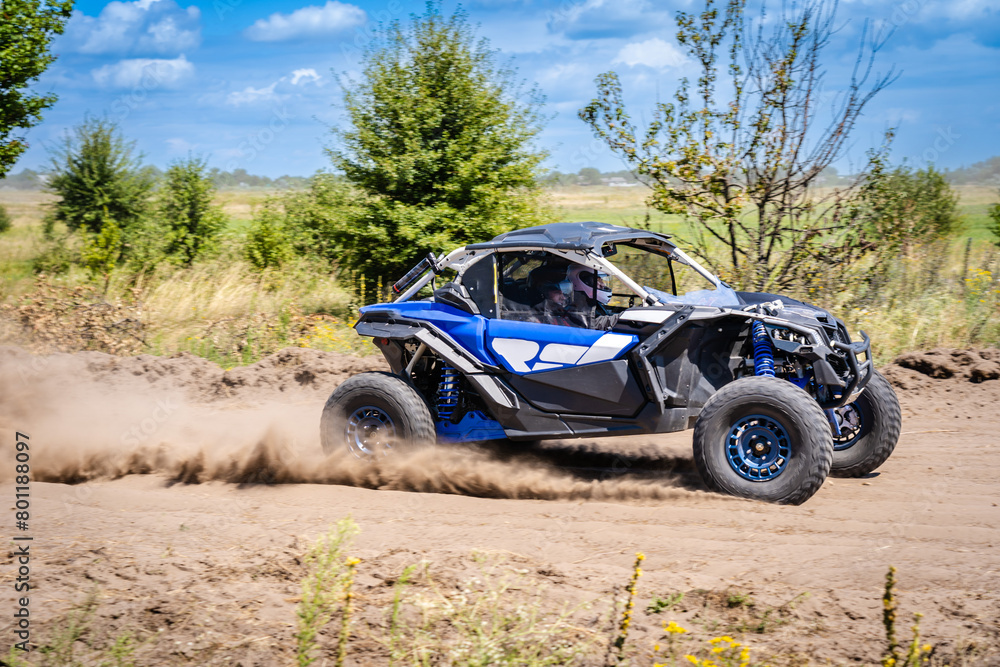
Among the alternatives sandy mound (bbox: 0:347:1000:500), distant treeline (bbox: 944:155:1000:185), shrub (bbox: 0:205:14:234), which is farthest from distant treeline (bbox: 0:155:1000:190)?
shrub (bbox: 0:205:14:234)

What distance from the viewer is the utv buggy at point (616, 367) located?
5637mm

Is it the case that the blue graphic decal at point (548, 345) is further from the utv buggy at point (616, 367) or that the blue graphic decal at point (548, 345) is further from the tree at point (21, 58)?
the tree at point (21, 58)

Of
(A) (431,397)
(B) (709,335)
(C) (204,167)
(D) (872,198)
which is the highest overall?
(C) (204,167)

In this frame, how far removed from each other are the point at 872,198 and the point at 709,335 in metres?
6.32

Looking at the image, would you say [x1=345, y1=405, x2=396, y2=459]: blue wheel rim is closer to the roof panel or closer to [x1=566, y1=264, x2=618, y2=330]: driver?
the roof panel

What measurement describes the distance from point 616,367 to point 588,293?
2.60ft

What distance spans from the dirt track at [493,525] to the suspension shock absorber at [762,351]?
1.00 m

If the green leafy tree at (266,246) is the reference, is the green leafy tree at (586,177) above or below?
above

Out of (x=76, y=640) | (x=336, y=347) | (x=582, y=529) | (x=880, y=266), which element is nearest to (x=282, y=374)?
(x=336, y=347)

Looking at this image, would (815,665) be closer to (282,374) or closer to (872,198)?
(282,374)

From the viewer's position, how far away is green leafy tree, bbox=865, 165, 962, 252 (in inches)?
442

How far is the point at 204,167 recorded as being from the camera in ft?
79.5

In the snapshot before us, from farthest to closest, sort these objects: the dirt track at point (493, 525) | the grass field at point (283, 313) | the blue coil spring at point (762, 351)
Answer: the grass field at point (283, 313) < the blue coil spring at point (762, 351) < the dirt track at point (493, 525)

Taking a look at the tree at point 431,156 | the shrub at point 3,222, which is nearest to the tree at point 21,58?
the tree at point 431,156
